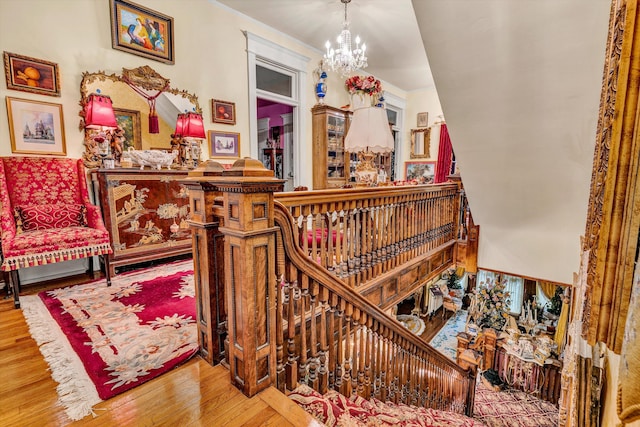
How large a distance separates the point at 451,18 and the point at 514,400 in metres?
6.24

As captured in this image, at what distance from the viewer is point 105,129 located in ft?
9.49

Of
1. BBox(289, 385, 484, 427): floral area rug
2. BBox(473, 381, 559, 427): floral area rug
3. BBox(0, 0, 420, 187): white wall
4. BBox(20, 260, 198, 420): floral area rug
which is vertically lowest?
BBox(473, 381, 559, 427): floral area rug

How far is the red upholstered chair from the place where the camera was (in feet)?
6.92

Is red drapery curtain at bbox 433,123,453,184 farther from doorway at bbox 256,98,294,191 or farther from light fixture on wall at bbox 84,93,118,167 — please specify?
light fixture on wall at bbox 84,93,118,167

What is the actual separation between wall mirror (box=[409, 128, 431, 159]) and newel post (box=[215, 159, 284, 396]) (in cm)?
694

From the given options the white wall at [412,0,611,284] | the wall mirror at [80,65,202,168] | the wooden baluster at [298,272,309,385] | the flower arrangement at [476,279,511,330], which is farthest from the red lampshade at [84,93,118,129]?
the flower arrangement at [476,279,511,330]

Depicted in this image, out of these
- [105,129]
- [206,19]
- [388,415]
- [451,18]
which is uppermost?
[206,19]

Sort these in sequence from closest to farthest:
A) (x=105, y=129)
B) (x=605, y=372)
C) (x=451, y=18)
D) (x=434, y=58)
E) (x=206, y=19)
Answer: (x=605, y=372) → (x=451, y=18) → (x=434, y=58) → (x=105, y=129) → (x=206, y=19)

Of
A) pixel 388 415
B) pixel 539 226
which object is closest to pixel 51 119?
pixel 388 415

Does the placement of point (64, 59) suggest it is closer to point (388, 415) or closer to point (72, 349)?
point (72, 349)

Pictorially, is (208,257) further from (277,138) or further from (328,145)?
(277,138)

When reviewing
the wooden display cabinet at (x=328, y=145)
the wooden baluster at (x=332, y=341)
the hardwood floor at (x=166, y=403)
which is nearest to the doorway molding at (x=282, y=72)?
the wooden display cabinet at (x=328, y=145)

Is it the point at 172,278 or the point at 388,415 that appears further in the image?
the point at 172,278

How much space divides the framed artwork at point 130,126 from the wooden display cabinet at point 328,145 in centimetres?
285
